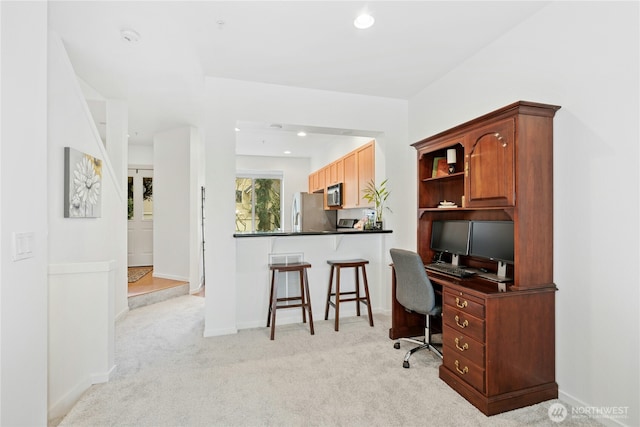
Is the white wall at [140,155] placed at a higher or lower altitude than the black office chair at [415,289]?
higher

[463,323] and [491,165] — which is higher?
[491,165]

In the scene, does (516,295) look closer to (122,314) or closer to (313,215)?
(122,314)

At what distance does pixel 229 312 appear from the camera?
3.23 metres

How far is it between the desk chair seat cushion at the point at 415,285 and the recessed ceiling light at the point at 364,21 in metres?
1.75

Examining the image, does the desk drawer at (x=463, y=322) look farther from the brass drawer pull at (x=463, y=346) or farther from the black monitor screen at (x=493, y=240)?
the black monitor screen at (x=493, y=240)

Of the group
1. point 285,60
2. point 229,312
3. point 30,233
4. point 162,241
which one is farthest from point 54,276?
point 162,241

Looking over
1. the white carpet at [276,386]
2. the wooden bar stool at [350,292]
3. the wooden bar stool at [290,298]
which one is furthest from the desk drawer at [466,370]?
the wooden bar stool at [290,298]

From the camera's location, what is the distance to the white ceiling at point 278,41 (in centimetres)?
218

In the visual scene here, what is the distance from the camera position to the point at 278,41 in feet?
8.43

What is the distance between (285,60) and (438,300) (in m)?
2.57

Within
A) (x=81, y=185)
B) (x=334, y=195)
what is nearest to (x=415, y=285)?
(x=81, y=185)

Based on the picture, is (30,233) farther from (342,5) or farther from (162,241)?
(162,241)

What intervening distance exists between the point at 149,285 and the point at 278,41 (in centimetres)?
401

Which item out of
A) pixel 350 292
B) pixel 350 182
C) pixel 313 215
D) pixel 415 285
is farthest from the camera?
pixel 313 215
